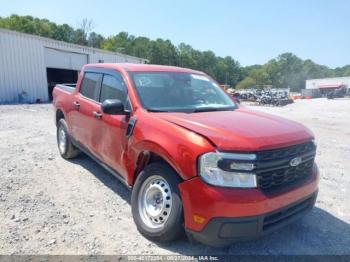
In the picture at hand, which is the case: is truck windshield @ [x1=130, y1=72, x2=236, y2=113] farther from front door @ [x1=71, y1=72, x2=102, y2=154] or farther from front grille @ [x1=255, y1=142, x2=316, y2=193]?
front grille @ [x1=255, y1=142, x2=316, y2=193]

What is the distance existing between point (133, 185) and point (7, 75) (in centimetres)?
2040

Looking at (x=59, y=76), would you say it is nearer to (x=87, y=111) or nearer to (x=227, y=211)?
(x=87, y=111)

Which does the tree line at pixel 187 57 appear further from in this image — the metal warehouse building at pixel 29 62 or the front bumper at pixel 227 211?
the front bumper at pixel 227 211

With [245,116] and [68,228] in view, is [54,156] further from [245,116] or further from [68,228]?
[245,116]

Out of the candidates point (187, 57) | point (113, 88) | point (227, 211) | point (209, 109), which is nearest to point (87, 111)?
point (113, 88)

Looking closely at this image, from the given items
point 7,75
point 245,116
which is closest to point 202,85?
point 245,116

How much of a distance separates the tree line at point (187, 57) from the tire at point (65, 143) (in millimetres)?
66686

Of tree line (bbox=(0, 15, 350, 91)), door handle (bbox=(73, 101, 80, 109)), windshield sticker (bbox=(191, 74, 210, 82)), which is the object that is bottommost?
door handle (bbox=(73, 101, 80, 109))

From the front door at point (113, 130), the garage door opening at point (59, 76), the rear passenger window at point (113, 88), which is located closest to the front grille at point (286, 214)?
the front door at point (113, 130)

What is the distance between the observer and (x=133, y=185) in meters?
3.70

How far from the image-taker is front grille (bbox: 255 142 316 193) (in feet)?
9.18

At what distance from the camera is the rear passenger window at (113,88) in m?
4.11

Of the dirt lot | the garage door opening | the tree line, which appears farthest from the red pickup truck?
the tree line

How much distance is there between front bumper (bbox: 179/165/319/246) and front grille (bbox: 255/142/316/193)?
108 mm
